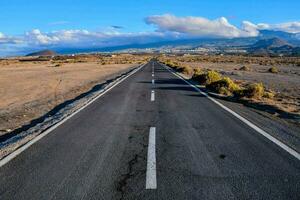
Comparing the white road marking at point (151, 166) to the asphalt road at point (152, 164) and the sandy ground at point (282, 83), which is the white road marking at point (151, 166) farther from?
the sandy ground at point (282, 83)

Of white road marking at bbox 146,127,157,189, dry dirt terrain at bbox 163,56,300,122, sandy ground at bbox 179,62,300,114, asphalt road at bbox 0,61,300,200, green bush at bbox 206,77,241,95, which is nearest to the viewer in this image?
asphalt road at bbox 0,61,300,200

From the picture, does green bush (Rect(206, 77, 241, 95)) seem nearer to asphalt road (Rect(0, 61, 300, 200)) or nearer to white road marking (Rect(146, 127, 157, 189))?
asphalt road (Rect(0, 61, 300, 200))

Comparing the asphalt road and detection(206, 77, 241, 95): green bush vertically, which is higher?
the asphalt road

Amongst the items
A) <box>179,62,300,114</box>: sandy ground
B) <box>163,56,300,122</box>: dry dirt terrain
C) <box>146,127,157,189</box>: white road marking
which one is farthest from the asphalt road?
<box>179,62,300,114</box>: sandy ground

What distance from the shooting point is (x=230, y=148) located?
8.02 m

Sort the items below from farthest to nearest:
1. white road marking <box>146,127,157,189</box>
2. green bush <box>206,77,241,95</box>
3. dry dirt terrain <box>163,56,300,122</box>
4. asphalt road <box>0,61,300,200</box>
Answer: green bush <box>206,77,241,95</box>
dry dirt terrain <box>163,56,300,122</box>
white road marking <box>146,127,157,189</box>
asphalt road <box>0,61,300,200</box>

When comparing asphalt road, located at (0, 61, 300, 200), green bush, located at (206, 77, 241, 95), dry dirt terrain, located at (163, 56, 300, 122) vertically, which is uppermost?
asphalt road, located at (0, 61, 300, 200)

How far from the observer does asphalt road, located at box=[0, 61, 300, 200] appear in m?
5.50

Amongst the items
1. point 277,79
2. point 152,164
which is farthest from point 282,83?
point 152,164

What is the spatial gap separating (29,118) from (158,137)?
19.3ft

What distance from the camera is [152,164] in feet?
22.4

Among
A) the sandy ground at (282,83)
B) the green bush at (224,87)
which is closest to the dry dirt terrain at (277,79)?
the sandy ground at (282,83)

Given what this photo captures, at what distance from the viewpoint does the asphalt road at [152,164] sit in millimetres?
Result: 5496

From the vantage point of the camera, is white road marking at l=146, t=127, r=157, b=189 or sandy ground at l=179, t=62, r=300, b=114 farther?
sandy ground at l=179, t=62, r=300, b=114
